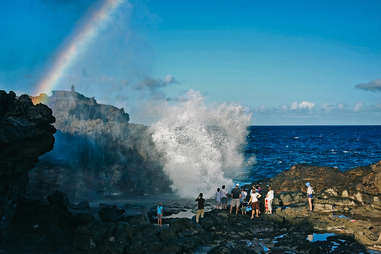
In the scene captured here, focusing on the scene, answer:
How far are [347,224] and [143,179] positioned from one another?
918 inches

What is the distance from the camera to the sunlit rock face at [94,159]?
32.0 meters

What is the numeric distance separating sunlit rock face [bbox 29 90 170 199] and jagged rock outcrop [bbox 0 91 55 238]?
10.2 metres

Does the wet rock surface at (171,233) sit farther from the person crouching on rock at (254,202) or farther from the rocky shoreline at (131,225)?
the person crouching on rock at (254,202)

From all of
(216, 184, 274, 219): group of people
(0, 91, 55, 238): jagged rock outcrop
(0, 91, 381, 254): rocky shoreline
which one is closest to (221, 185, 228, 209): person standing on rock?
(216, 184, 274, 219): group of people

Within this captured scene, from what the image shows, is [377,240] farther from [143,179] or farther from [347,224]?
[143,179]

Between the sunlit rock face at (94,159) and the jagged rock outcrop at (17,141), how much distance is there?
10245 millimetres

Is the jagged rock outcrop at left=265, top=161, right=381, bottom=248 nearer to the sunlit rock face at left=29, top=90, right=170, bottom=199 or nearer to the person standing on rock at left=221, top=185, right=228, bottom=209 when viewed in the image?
the person standing on rock at left=221, top=185, right=228, bottom=209

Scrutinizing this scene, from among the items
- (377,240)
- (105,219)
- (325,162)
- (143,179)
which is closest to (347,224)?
(377,240)

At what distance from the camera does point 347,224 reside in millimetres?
20094

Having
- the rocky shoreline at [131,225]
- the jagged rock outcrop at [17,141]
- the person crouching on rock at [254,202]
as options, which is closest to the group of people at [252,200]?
the person crouching on rock at [254,202]

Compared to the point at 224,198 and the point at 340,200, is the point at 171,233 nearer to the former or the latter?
the point at 224,198

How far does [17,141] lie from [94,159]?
19.2 metres

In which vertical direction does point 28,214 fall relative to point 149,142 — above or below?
below

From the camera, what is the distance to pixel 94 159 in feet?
122
